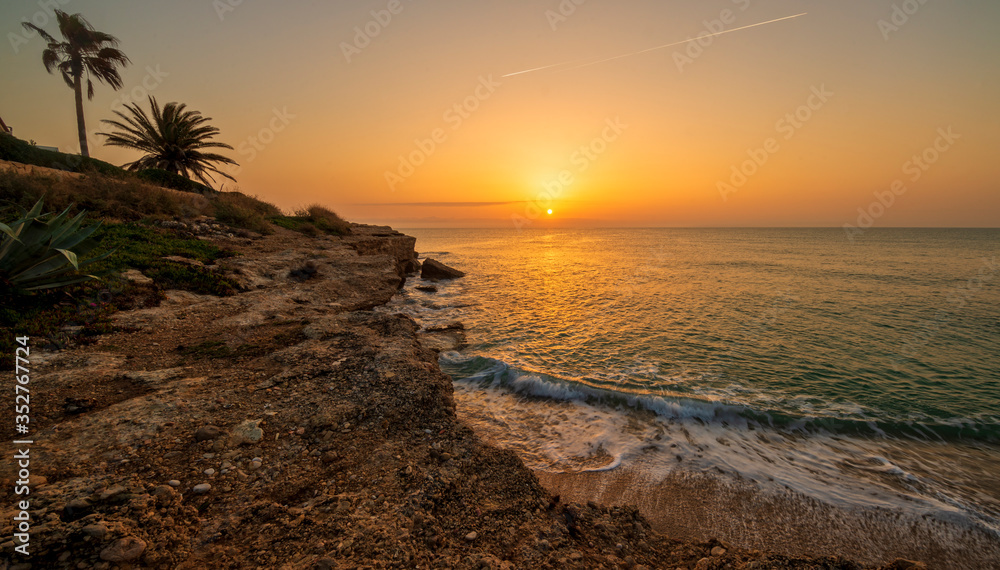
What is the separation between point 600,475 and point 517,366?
4518mm

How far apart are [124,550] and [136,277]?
29.3 ft

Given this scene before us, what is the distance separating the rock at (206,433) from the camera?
3955 millimetres

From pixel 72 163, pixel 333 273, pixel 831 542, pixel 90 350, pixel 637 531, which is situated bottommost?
pixel 831 542

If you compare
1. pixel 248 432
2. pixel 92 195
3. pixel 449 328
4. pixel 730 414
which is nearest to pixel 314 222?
pixel 92 195

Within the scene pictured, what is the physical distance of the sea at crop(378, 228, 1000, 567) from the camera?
5.63 meters

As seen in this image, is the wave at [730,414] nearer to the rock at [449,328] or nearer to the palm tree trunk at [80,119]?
the rock at [449,328]

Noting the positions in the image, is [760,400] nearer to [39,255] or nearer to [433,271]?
[39,255]

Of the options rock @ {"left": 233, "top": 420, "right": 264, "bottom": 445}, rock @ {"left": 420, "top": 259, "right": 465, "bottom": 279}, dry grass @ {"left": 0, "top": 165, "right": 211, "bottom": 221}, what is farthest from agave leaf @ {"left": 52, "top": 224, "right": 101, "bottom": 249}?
rock @ {"left": 420, "top": 259, "right": 465, "bottom": 279}

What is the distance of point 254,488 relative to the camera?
3.43 m

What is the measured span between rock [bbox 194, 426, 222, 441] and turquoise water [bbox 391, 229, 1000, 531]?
14.2 ft

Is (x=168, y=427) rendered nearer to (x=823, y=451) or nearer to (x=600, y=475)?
(x=600, y=475)

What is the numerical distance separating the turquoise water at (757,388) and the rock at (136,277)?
294 inches

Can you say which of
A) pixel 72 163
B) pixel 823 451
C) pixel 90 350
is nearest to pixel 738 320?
pixel 823 451

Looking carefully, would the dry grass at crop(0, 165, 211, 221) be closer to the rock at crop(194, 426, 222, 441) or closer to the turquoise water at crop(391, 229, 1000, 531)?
the turquoise water at crop(391, 229, 1000, 531)
